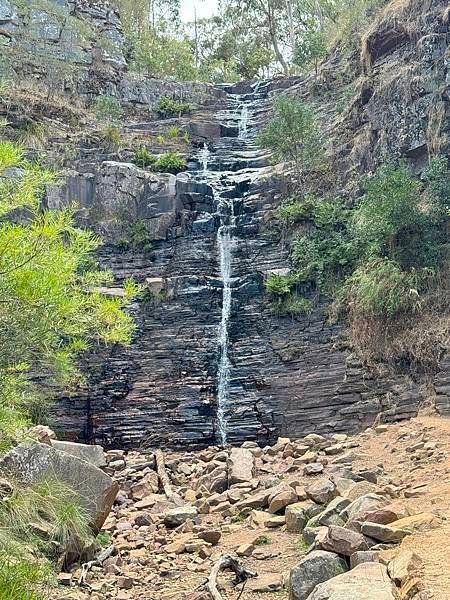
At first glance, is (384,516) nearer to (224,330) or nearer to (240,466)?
(240,466)

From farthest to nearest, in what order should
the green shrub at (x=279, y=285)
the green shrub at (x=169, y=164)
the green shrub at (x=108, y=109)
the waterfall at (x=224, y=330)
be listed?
the green shrub at (x=108, y=109) → the green shrub at (x=169, y=164) → the green shrub at (x=279, y=285) → the waterfall at (x=224, y=330)

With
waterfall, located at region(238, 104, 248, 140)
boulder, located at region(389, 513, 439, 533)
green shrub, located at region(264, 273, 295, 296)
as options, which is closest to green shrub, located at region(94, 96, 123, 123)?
waterfall, located at region(238, 104, 248, 140)

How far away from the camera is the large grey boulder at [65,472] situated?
7.11 m

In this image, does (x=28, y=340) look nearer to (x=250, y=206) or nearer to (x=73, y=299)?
(x=73, y=299)

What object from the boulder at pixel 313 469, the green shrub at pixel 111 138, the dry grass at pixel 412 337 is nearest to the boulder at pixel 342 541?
the boulder at pixel 313 469

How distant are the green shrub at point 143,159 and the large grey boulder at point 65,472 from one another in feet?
46.9

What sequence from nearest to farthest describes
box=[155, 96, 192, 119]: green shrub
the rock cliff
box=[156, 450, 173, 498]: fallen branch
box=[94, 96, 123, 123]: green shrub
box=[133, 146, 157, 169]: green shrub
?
box=[156, 450, 173, 498]: fallen branch
the rock cliff
box=[133, 146, 157, 169]: green shrub
box=[94, 96, 123, 123]: green shrub
box=[155, 96, 192, 119]: green shrub

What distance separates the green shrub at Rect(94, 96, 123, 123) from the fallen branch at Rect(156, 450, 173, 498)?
14.1 metres

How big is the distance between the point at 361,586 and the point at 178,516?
161 inches

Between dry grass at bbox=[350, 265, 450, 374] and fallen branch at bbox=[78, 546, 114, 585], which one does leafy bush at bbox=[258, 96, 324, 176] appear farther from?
fallen branch at bbox=[78, 546, 114, 585]

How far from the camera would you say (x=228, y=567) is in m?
5.95

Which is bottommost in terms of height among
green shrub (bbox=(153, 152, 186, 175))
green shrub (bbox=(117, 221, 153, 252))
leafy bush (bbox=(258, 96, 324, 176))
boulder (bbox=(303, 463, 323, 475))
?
boulder (bbox=(303, 463, 323, 475))

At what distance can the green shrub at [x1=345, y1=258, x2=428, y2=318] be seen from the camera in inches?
501

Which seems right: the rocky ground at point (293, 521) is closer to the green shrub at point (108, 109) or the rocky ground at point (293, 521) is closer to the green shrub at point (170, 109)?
the green shrub at point (108, 109)
